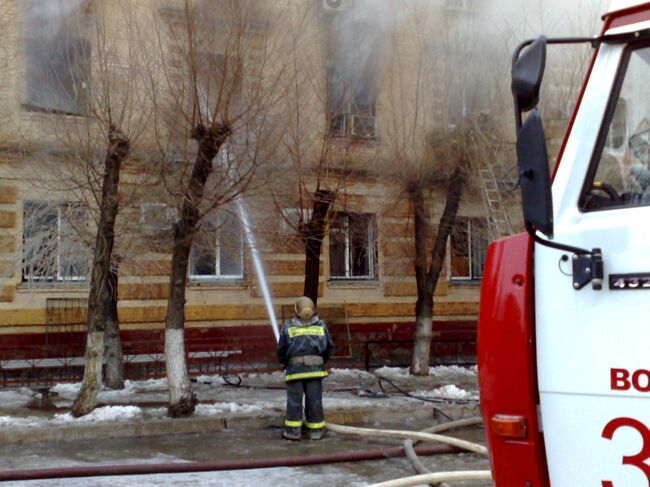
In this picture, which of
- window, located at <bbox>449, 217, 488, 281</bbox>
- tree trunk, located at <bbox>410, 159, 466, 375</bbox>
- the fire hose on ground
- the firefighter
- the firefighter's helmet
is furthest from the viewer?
window, located at <bbox>449, 217, 488, 281</bbox>

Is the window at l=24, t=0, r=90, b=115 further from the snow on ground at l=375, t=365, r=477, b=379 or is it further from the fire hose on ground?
the snow on ground at l=375, t=365, r=477, b=379

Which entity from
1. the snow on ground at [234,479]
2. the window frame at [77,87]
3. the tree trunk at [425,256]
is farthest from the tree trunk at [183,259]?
the tree trunk at [425,256]

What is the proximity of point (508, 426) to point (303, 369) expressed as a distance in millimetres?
5829

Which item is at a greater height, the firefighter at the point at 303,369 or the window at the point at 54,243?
the window at the point at 54,243

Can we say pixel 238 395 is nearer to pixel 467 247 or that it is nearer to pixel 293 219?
pixel 293 219

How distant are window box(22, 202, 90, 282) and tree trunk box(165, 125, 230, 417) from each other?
2.17 metres

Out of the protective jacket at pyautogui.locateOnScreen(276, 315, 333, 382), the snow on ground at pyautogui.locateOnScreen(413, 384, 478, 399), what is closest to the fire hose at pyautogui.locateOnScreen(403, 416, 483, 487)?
the protective jacket at pyautogui.locateOnScreen(276, 315, 333, 382)

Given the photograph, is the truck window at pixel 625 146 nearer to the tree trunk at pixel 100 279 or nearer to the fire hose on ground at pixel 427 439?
the fire hose on ground at pixel 427 439

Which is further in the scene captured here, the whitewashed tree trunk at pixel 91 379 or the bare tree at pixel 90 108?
the whitewashed tree trunk at pixel 91 379

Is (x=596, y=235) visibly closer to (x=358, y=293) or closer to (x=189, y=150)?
(x=189, y=150)

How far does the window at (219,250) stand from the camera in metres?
10.9

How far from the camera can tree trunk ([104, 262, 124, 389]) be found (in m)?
11.6

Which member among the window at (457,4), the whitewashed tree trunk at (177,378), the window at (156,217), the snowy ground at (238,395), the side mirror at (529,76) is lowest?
the snowy ground at (238,395)

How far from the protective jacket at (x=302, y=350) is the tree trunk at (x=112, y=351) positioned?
4.28 meters
